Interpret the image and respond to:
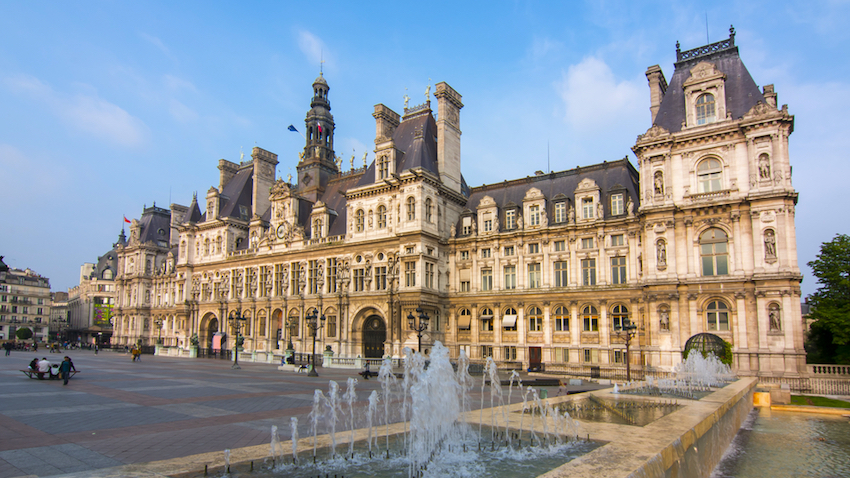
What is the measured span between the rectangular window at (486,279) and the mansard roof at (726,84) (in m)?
17.8

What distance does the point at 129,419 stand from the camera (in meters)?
14.8

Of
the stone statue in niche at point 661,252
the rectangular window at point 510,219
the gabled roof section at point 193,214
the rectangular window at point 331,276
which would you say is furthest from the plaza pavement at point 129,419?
the gabled roof section at point 193,214

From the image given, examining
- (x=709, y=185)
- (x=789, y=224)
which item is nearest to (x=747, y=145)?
(x=709, y=185)

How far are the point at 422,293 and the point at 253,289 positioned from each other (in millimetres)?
24527

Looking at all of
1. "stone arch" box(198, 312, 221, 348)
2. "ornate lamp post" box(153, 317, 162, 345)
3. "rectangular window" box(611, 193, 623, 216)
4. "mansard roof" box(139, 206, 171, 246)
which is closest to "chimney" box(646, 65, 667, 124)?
"rectangular window" box(611, 193, 623, 216)

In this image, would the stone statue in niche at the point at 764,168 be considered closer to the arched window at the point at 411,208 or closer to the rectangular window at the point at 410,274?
the arched window at the point at 411,208

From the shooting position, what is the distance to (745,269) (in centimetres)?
3297

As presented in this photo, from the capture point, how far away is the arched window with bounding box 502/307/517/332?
4350 cm

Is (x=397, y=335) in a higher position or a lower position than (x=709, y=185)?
lower

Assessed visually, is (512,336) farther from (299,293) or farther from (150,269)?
(150,269)

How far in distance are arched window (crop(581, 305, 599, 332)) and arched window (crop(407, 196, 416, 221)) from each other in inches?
631

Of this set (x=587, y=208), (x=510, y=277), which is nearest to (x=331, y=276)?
(x=510, y=277)

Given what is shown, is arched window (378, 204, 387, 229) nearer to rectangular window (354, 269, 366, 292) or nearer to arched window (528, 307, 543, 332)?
rectangular window (354, 269, 366, 292)

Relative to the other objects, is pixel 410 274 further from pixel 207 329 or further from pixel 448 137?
pixel 207 329
